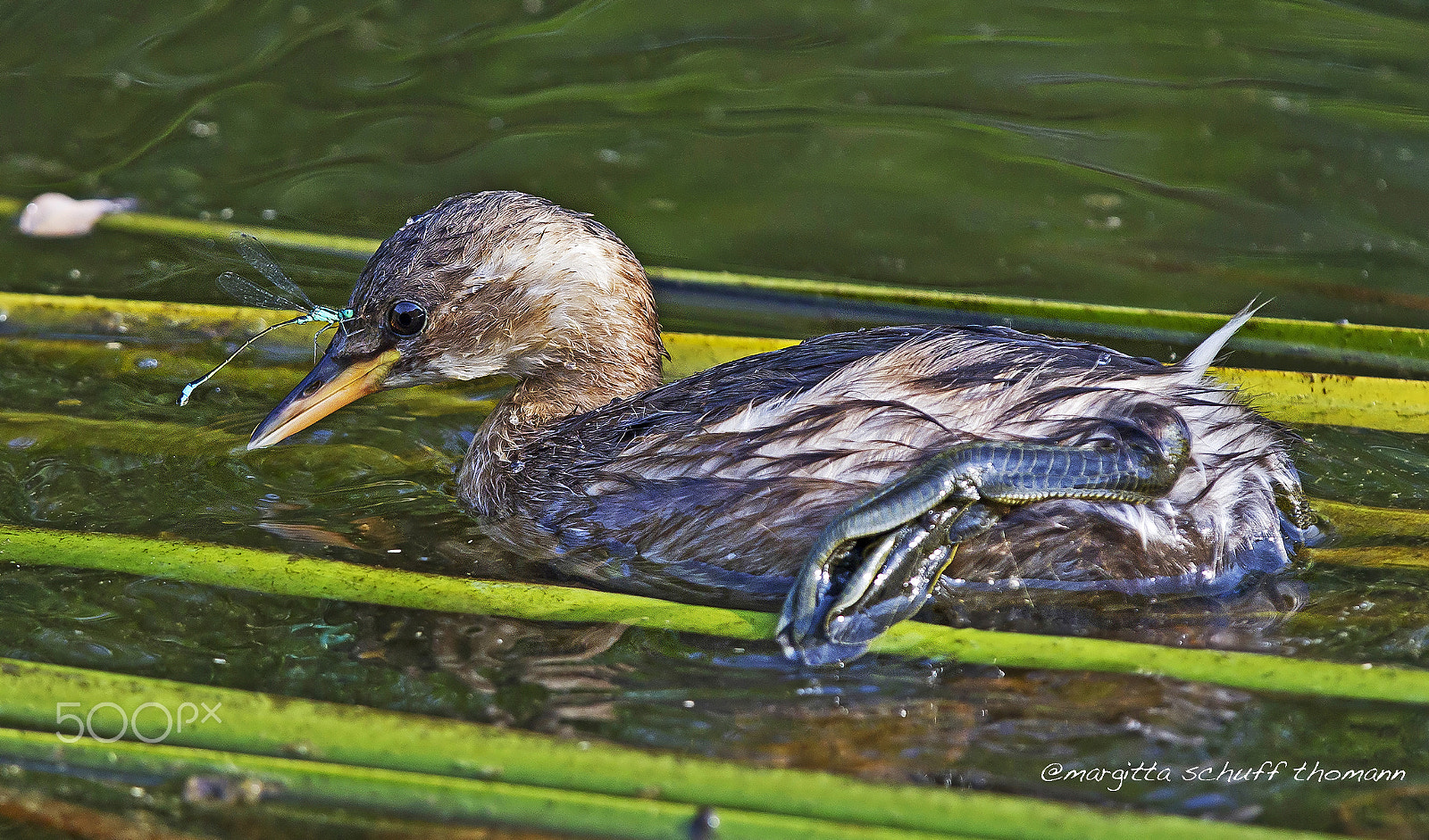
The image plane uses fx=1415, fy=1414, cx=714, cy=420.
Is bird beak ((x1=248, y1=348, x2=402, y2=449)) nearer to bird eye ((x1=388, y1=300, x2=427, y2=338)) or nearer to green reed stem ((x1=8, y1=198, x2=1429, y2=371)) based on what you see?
bird eye ((x1=388, y1=300, x2=427, y2=338))

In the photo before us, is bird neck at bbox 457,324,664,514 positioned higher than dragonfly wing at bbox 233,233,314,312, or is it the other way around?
dragonfly wing at bbox 233,233,314,312

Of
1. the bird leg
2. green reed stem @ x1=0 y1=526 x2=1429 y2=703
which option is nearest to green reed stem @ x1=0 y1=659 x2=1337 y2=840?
green reed stem @ x1=0 y1=526 x2=1429 y2=703

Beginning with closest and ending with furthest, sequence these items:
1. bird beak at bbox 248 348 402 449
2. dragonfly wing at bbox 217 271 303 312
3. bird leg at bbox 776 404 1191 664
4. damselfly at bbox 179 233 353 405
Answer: bird leg at bbox 776 404 1191 664 → bird beak at bbox 248 348 402 449 → damselfly at bbox 179 233 353 405 → dragonfly wing at bbox 217 271 303 312

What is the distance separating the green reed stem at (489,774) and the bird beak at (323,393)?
4.71ft

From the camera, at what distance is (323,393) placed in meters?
4.47

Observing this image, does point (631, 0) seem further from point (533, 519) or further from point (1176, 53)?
point (533, 519)

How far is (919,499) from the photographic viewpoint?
11.5 feet

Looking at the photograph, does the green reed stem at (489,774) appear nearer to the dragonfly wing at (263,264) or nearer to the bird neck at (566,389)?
the bird neck at (566,389)

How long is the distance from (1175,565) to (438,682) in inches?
77.3

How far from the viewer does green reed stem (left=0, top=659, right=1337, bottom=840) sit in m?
2.59

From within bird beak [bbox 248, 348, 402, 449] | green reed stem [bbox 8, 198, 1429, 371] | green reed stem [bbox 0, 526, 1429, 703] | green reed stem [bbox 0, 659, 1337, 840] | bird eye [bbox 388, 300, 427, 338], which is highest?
bird eye [bbox 388, 300, 427, 338]

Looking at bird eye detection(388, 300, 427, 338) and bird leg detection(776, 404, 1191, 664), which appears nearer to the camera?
bird leg detection(776, 404, 1191, 664)

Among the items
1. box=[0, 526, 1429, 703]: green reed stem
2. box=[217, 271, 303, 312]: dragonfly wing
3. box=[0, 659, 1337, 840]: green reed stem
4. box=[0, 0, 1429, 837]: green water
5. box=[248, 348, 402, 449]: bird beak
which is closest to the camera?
box=[0, 659, 1337, 840]: green reed stem

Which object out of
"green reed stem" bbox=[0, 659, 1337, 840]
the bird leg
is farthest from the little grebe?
"green reed stem" bbox=[0, 659, 1337, 840]
